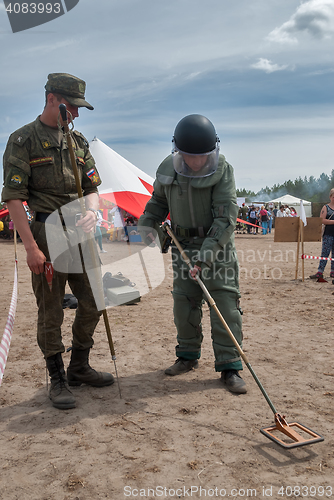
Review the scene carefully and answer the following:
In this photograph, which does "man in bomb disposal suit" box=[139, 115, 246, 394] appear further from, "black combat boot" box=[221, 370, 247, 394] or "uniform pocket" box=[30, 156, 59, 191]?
"uniform pocket" box=[30, 156, 59, 191]

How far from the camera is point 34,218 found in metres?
3.21

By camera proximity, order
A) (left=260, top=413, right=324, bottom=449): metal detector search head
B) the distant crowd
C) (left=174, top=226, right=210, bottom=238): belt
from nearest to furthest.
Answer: (left=260, top=413, right=324, bottom=449): metal detector search head → (left=174, top=226, right=210, bottom=238): belt → the distant crowd

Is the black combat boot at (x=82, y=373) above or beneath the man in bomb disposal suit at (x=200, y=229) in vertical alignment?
beneath

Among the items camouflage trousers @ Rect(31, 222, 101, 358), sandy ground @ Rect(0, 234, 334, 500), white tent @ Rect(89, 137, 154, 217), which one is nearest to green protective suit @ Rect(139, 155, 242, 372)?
sandy ground @ Rect(0, 234, 334, 500)

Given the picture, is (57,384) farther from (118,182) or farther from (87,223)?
(118,182)

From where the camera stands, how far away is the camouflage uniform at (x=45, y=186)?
3.05 meters

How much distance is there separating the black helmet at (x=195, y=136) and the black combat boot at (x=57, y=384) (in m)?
2.00

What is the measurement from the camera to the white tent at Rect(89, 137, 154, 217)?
13.7 metres

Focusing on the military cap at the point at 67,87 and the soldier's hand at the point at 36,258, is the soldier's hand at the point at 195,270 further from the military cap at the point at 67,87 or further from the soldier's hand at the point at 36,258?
the military cap at the point at 67,87

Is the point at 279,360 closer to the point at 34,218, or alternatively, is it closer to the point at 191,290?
the point at 191,290

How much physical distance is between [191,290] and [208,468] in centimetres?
164

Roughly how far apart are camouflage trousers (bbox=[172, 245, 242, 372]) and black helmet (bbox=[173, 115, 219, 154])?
0.90 m

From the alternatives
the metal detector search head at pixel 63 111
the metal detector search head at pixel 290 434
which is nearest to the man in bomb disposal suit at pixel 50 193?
the metal detector search head at pixel 63 111

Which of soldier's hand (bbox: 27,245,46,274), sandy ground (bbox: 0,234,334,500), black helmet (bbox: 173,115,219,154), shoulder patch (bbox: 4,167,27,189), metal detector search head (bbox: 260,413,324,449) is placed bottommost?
sandy ground (bbox: 0,234,334,500)
